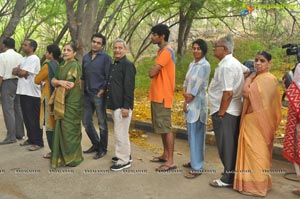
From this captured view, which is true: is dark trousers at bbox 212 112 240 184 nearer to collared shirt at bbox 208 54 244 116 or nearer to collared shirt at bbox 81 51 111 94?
collared shirt at bbox 208 54 244 116

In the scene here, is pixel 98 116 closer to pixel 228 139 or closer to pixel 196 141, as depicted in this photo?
pixel 196 141

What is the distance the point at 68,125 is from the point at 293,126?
2927 mm

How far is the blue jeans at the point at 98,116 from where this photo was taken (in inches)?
202

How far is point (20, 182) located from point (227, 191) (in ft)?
8.53

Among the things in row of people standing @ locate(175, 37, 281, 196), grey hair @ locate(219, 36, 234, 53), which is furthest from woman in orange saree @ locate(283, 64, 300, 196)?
grey hair @ locate(219, 36, 234, 53)

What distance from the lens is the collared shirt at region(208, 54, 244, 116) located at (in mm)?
4016

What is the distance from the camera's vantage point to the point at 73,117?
4.95 metres

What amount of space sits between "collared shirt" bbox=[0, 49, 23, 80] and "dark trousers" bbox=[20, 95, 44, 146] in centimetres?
51

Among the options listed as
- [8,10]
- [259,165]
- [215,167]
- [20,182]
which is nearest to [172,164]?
[215,167]

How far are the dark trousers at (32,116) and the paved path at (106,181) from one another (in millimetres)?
343

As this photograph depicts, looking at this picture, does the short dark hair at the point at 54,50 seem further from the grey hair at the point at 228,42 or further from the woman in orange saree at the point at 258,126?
the woman in orange saree at the point at 258,126

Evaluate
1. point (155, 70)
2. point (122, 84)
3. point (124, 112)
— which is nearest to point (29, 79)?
point (122, 84)

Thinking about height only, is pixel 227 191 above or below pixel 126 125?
below

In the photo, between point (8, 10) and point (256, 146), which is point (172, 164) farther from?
point (8, 10)
